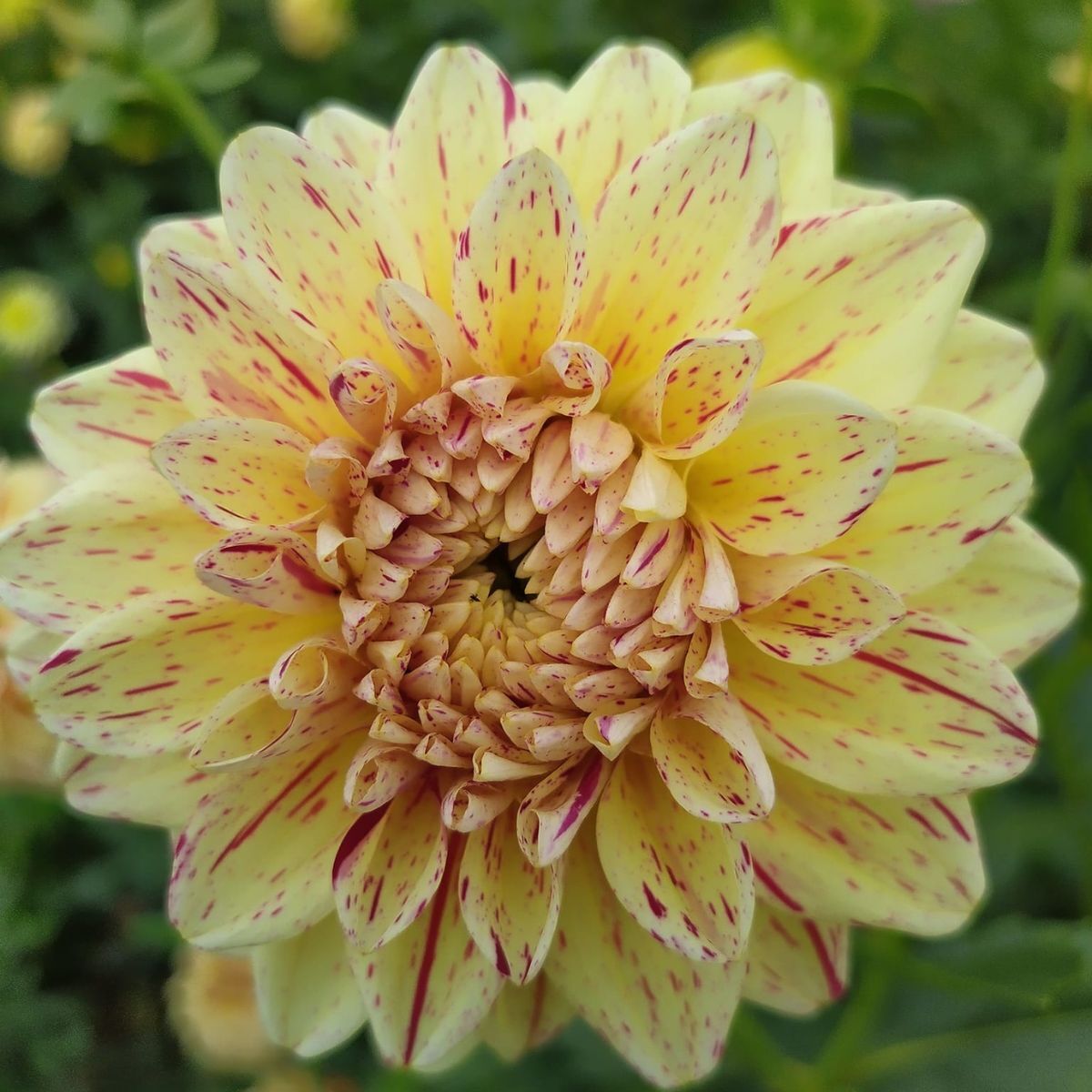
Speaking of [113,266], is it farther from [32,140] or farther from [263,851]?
[263,851]

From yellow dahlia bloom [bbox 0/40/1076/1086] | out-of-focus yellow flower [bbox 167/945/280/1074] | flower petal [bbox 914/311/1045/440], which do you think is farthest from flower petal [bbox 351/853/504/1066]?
out-of-focus yellow flower [bbox 167/945/280/1074]

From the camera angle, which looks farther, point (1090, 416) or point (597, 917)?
point (1090, 416)

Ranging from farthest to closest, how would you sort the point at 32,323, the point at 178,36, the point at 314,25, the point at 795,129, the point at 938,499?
1. the point at 32,323
2. the point at 314,25
3. the point at 178,36
4. the point at 795,129
5. the point at 938,499

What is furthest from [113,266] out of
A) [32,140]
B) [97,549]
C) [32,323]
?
[97,549]

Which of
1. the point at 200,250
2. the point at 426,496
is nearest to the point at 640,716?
the point at 426,496

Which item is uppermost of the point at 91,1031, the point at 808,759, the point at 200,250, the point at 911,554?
the point at 200,250

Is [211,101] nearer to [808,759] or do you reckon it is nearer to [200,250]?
[200,250]
